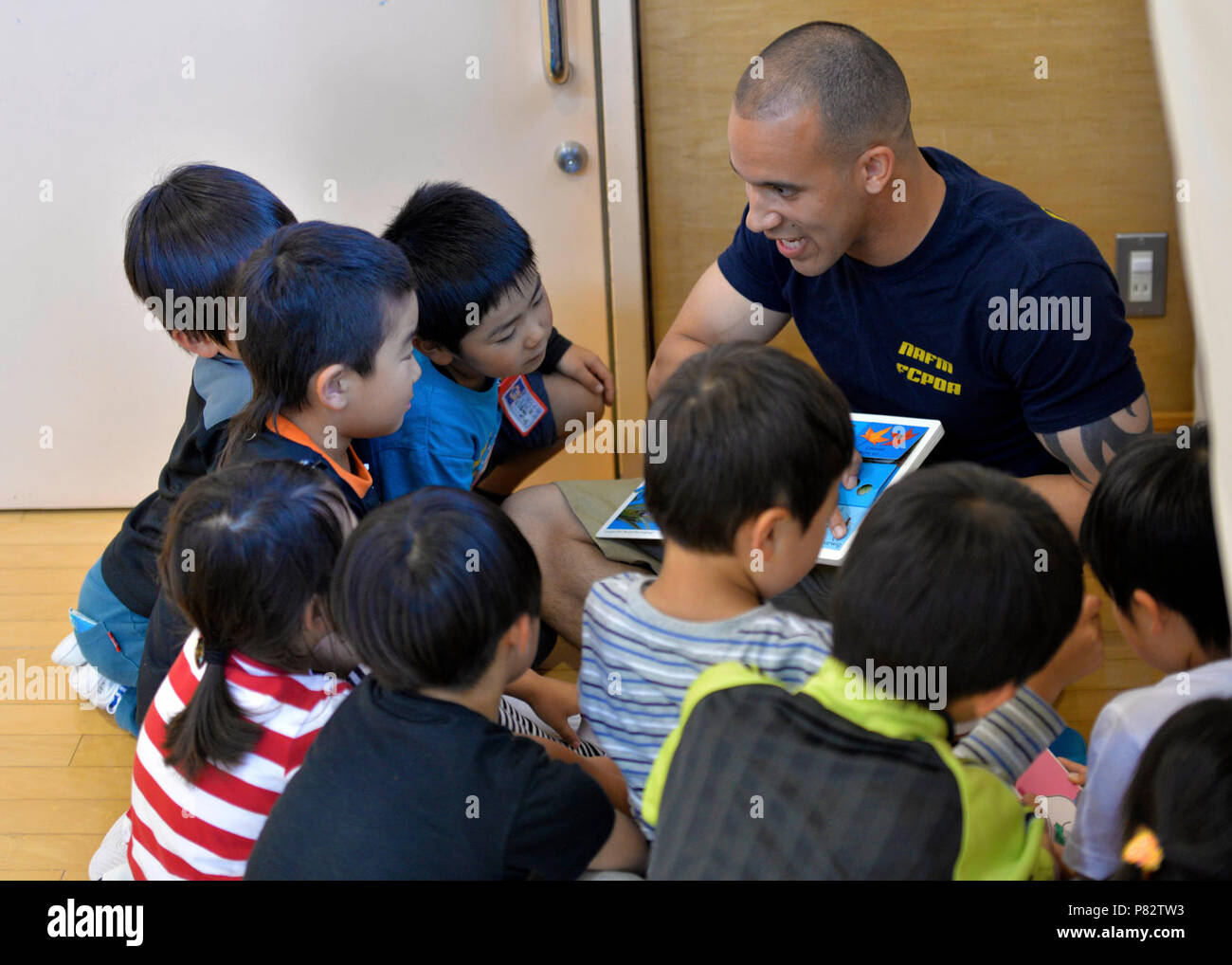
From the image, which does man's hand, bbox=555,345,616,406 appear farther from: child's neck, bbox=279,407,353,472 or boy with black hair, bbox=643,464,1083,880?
boy with black hair, bbox=643,464,1083,880

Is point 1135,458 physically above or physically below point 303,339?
below

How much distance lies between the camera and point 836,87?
1562 millimetres

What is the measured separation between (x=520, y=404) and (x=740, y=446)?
939 millimetres

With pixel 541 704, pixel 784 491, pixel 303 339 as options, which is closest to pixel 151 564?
pixel 303 339

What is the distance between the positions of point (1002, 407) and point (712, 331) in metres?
0.50

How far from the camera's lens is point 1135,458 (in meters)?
1.24

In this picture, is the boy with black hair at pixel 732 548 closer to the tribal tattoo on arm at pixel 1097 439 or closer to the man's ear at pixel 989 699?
the man's ear at pixel 989 699

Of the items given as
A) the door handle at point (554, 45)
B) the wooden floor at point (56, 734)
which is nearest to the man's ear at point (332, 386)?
the wooden floor at point (56, 734)

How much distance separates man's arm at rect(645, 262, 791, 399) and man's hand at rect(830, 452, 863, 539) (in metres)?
0.42

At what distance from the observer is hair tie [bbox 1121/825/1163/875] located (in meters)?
0.85

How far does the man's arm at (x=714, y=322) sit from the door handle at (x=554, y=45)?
1.92ft

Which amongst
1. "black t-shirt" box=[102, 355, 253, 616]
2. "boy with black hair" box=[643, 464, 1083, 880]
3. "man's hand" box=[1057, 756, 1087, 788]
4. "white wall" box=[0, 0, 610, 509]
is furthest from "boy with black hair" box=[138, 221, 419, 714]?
"man's hand" box=[1057, 756, 1087, 788]

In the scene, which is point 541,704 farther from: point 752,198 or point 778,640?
point 752,198

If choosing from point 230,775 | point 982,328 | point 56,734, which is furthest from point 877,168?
point 56,734
